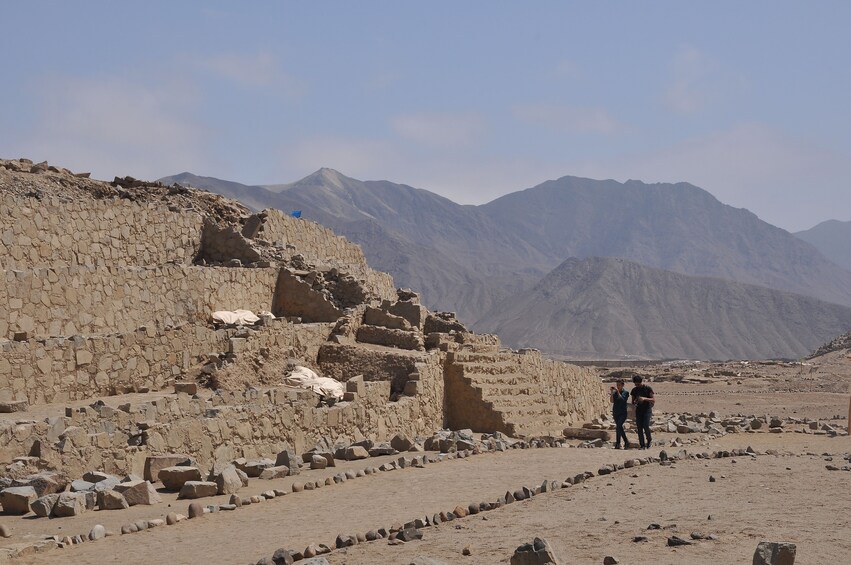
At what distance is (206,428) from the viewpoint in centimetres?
1326

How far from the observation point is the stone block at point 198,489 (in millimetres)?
10961

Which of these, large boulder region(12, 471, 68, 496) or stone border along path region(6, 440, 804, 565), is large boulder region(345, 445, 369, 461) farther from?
large boulder region(12, 471, 68, 496)

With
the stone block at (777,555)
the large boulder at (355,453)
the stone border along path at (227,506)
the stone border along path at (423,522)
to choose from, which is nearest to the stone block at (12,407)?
the stone border along path at (227,506)

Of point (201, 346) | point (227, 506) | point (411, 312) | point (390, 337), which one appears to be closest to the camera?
point (227, 506)

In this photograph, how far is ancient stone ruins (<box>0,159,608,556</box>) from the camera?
12.0 m

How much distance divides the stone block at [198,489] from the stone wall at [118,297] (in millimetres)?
5645

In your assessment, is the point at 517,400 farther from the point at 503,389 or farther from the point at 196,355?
the point at 196,355

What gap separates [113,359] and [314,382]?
327 cm

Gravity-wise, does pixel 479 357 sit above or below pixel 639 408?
above

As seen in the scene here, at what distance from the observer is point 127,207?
20656mm

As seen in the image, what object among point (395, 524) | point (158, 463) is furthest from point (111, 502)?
point (395, 524)

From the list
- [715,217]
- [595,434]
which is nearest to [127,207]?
[595,434]

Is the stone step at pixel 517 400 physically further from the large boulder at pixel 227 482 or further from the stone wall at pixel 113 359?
the large boulder at pixel 227 482

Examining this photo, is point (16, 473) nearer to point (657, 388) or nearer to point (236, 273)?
point (236, 273)
